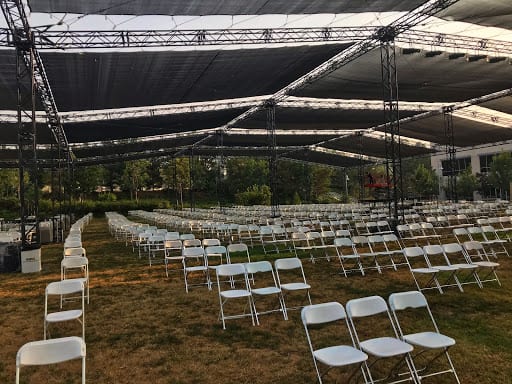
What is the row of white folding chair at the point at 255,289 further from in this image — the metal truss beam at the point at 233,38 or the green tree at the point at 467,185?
the green tree at the point at 467,185

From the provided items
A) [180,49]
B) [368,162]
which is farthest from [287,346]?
[368,162]

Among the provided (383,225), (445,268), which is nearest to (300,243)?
(383,225)

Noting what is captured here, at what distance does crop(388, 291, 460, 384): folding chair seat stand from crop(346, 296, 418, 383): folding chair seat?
8 centimetres

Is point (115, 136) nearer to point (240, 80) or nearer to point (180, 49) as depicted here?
point (240, 80)

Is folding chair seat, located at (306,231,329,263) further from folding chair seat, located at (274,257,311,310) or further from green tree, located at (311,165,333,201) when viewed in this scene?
green tree, located at (311,165,333,201)

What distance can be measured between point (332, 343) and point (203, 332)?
1.51 meters

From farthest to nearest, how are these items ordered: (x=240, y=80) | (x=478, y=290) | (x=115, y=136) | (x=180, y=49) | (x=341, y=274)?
1. (x=115, y=136)
2. (x=240, y=80)
3. (x=180, y=49)
4. (x=341, y=274)
5. (x=478, y=290)

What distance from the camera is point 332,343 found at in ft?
14.3

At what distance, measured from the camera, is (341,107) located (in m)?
18.9

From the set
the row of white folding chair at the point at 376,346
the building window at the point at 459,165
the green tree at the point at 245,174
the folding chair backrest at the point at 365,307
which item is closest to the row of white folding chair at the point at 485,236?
the row of white folding chair at the point at 376,346

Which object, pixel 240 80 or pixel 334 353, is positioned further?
pixel 240 80

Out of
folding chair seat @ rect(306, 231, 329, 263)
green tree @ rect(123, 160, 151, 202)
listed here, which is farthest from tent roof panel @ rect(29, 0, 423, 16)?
green tree @ rect(123, 160, 151, 202)

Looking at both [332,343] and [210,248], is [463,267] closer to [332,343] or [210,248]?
[332,343]

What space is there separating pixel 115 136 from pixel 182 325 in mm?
17758
